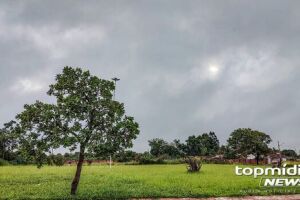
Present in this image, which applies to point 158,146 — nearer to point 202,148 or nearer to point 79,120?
point 202,148

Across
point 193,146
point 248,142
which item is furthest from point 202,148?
point 248,142

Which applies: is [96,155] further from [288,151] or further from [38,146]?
[288,151]

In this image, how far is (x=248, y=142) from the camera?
90312mm

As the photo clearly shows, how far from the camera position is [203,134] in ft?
421

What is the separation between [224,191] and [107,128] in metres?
9.03

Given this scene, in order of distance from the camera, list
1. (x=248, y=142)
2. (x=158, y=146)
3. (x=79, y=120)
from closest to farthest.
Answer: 1. (x=79, y=120)
2. (x=248, y=142)
3. (x=158, y=146)

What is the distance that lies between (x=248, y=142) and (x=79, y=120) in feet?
242

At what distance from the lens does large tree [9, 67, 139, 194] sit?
21844 mm

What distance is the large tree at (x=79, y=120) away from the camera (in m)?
21.8

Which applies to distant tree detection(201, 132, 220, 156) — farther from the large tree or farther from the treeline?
the large tree

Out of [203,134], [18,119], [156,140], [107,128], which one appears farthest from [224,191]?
[203,134]

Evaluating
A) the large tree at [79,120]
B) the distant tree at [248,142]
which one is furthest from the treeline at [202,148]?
the large tree at [79,120]

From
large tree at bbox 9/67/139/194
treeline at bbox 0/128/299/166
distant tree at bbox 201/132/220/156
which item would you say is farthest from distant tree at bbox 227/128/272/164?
large tree at bbox 9/67/139/194

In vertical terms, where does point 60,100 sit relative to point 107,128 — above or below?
above
